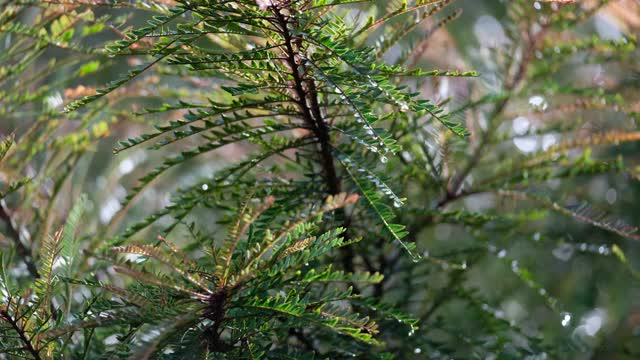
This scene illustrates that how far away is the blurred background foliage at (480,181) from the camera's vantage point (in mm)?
840

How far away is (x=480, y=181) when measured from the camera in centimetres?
94

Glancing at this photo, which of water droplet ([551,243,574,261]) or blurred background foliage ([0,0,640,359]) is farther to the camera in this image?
water droplet ([551,243,574,261])

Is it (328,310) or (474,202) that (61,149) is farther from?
(474,202)

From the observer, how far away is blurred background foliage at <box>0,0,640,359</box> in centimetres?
84

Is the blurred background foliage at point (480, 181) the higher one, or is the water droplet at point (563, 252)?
the blurred background foliage at point (480, 181)

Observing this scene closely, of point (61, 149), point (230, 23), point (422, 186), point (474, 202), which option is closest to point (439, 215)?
point (422, 186)

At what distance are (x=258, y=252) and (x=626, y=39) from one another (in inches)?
24.9

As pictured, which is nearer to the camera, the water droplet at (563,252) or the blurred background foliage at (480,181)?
the blurred background foliage at (480,181)

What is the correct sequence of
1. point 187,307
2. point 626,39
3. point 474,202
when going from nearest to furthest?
1. point 187,307
2. point 626,39
3. point 474,202

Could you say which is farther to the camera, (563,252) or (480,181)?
(563,252)

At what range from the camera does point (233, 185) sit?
2.42ft

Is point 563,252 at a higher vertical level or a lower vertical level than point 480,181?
lower

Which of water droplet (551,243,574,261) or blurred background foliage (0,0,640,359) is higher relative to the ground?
blurred background foliage (0,0,640,359)

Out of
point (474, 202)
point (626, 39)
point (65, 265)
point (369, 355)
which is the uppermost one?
point (626, 39)
